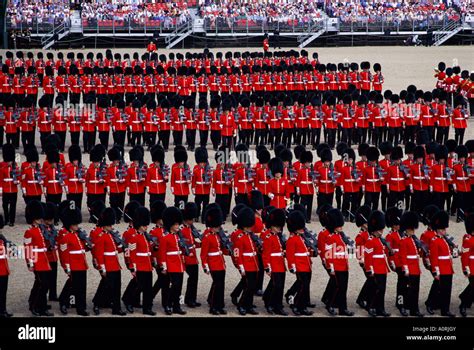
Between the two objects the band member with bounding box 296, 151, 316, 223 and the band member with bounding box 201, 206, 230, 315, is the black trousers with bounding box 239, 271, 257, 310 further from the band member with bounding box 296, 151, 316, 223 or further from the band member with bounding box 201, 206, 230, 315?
the band member with bounding box 296, 151, 316, 223

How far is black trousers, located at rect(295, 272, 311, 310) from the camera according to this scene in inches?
409

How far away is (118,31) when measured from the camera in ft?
115

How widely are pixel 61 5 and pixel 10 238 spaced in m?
24.4

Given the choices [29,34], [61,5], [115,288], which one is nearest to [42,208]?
[115,288]

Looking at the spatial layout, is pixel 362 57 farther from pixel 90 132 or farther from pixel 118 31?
pixel 90 132

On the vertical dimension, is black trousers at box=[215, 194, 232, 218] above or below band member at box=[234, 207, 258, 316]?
below

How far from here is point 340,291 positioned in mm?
10352

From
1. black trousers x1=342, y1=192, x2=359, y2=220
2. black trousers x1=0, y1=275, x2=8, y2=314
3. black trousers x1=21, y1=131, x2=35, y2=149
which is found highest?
black trousers x1=0, y1=275, x2=8, y2=314

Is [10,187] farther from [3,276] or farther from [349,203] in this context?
[349,203]

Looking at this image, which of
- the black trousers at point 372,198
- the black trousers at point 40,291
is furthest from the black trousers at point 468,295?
the black trousers at point 372,198

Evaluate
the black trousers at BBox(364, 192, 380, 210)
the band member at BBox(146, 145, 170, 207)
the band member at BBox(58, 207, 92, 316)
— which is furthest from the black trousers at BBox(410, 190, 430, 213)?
the band member at BBox(58, 207, 92, 316)

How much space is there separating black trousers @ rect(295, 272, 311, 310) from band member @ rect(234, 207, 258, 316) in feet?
1.29

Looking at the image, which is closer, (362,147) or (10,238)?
(10,238)

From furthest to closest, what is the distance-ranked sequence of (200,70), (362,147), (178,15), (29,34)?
1. (178,15)
2. (29,34)
3. (200,70)
4. (362,147)
